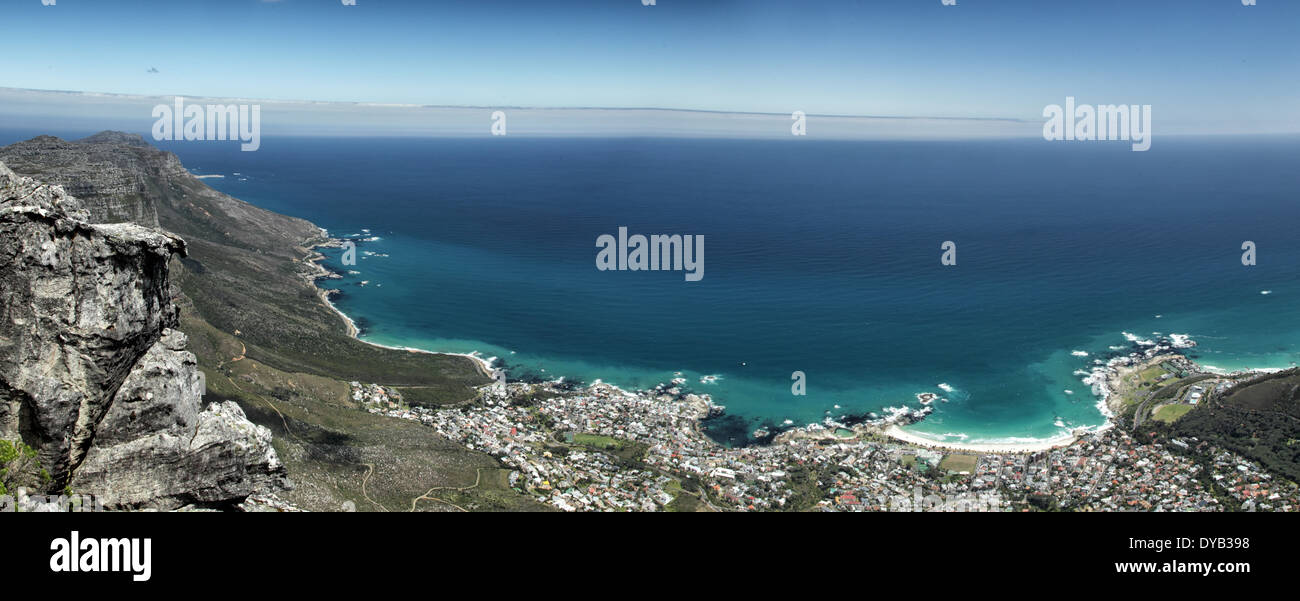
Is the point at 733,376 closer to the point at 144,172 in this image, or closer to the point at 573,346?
the point at 573,346

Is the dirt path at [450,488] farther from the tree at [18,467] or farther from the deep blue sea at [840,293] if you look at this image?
the tree at [18,467]

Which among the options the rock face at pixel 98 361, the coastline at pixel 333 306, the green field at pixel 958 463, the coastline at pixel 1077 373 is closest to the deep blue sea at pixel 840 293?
the coastline at pixel 1077 373

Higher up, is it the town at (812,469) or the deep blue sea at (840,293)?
the deep blue sea at (840,293)

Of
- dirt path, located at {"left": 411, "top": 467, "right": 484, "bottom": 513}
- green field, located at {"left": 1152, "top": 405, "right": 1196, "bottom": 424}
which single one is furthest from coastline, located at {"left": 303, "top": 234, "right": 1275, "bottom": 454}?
dirt path, located at {"left": 411, "top": 467, "right": 484, "bottom": 513}

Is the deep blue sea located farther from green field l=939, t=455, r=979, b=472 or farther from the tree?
the tree
